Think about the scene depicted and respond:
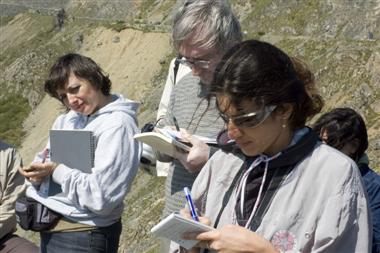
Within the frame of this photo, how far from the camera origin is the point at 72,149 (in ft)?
14.5

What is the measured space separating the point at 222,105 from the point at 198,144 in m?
0.98

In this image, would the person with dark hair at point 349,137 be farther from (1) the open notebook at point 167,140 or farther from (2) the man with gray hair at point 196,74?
(1) the open notebook at point 167,140

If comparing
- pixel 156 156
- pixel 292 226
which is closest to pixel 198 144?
pixel 156 156

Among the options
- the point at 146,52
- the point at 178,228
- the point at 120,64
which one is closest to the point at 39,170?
the point at 178,228

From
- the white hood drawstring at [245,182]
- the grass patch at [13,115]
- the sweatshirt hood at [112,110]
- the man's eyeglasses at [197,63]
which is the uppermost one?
the man's eyeglasses at [197,63]

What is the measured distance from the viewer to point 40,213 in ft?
14.6

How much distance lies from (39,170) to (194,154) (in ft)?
3.95

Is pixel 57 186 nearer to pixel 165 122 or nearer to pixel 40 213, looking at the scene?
pixel 40 213

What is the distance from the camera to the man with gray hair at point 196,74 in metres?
3.89

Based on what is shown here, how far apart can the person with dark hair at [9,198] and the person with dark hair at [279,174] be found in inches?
115

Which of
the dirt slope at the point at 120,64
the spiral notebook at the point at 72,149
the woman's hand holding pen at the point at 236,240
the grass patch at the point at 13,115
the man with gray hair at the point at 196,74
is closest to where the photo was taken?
the woman's hand holding pen at the point at 236,240

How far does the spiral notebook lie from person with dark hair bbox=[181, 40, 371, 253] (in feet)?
5.34

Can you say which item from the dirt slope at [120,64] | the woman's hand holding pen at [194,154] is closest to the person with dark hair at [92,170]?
the woman's hand holding pen at [194,154]

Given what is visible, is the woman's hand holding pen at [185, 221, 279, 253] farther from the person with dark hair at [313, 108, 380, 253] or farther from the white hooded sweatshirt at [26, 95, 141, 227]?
the person with dark hair at [313, 108, 380, 253]
